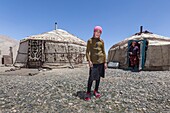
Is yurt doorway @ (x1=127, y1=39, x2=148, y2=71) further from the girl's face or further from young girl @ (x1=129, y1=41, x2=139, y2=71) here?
the girl's face

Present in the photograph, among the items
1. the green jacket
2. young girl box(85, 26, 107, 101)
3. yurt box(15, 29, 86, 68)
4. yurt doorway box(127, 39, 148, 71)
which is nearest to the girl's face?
young girl box(85, 26, 107, 101)

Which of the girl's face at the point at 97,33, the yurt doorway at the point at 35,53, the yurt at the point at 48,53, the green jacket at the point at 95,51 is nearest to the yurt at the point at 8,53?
the yurt at the point at 48,53

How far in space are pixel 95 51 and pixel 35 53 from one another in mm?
13810

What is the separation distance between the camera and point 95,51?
4422 mm

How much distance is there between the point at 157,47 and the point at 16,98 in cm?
1499

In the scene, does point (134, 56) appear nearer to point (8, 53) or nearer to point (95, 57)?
point (95, 57)

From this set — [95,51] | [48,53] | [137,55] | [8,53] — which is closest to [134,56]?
[137,55]

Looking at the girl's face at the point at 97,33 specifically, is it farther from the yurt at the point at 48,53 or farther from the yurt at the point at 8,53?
the yurt at the point at 8,53

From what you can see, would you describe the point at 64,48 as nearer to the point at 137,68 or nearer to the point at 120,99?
the point at 137,68

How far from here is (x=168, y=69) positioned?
1403 cm

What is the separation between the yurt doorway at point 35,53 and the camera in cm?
1647

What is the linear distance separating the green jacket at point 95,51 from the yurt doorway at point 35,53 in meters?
13.2

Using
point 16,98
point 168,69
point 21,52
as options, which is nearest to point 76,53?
point 21,52

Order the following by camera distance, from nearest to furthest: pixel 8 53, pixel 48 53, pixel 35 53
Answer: pixel 35 53 → pixel 48 53 → pixel 8 53
